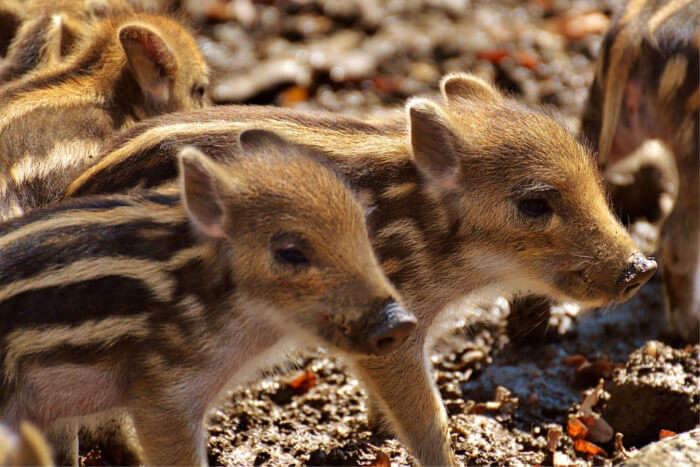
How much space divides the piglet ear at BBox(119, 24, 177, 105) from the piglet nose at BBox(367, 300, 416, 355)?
212cm

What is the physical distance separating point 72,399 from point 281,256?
2.51 ft

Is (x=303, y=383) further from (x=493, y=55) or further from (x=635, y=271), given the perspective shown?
(x=493, y=55)

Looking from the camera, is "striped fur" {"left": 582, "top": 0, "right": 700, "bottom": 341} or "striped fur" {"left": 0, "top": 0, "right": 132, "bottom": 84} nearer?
"striped fur" {"left": 582, "top": 0, "right": 700, "bottom": 341}

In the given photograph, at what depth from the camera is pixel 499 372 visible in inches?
177

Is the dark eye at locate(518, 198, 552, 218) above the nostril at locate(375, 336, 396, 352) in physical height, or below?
above

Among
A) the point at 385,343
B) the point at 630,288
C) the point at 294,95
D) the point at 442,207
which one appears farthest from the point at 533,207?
the point at 294,95

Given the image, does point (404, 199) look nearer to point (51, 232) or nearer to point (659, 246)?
point (51, 232)

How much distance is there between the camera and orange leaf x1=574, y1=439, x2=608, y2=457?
13.0 ft

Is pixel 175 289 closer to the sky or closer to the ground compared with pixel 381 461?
closer to the sky

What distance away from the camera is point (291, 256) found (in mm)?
3166

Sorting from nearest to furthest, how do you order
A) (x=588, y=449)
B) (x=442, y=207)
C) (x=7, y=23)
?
(x=442, y=207)
(x=588, y=449)
(x=7, y=23)

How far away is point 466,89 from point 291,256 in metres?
1.26

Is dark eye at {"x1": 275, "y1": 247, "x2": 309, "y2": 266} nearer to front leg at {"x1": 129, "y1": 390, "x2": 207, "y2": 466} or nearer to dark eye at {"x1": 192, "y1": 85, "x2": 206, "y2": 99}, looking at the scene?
front leg at {"x1": 129, "y1": 390, "x2": 207, "y2": 466}

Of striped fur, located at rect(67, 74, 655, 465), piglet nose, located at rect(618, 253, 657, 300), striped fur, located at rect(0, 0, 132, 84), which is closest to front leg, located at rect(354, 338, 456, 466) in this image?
striped fur, located at rect(67, 74, 655, 465)
